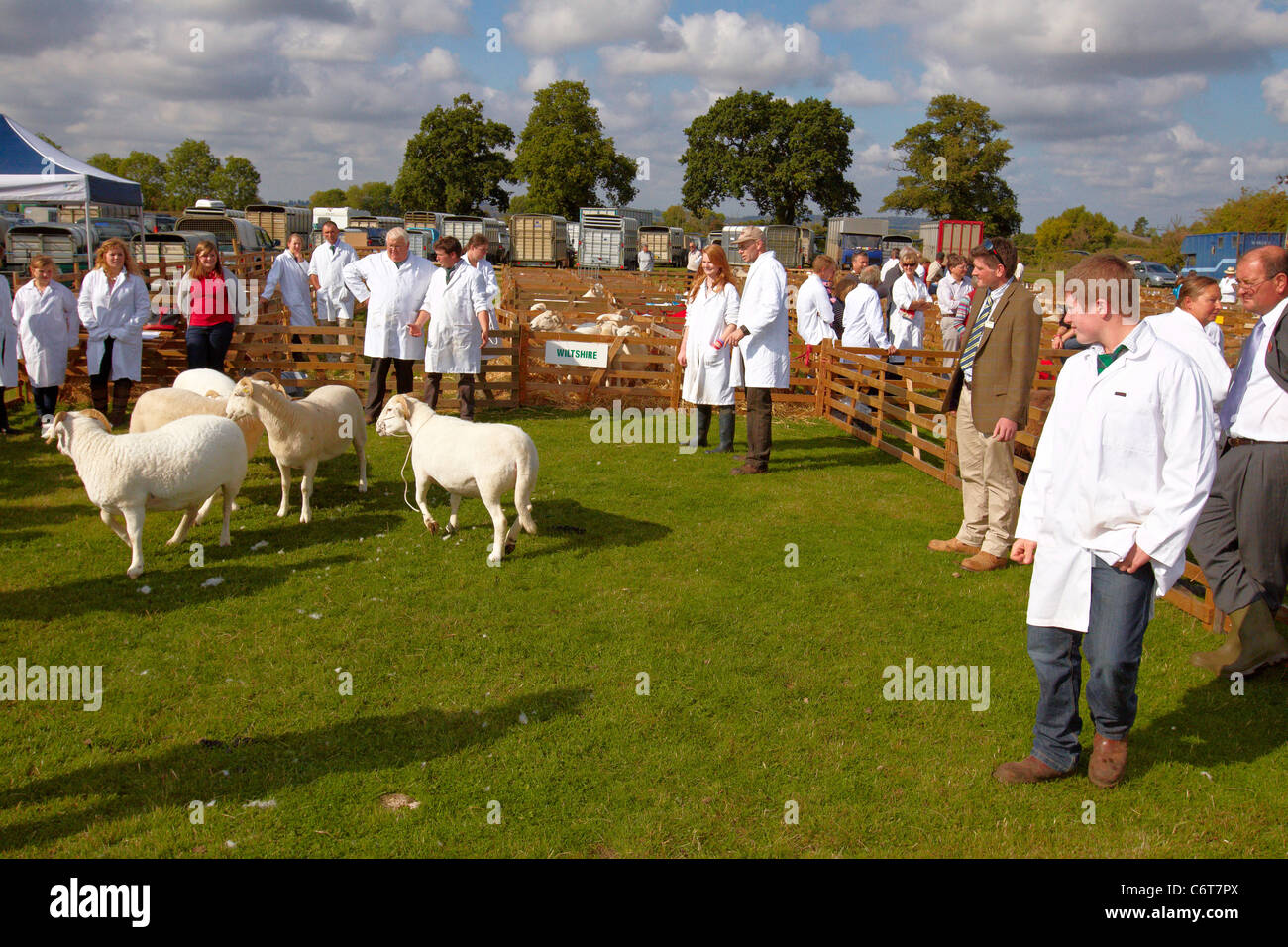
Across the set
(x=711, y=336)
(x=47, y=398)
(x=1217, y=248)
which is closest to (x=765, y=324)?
(x=711, y=336)

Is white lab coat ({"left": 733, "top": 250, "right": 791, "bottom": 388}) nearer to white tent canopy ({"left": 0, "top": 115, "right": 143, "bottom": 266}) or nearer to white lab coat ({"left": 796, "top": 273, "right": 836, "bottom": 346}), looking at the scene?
white lab coat ({"left": 796, "top": 273, "right": 836, "bottom": 346})

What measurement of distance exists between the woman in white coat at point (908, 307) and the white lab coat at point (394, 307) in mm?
7188

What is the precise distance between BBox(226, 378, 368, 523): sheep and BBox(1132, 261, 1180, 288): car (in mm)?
45395

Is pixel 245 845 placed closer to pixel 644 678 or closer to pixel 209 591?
pixel 644 678

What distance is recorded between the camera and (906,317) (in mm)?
13766

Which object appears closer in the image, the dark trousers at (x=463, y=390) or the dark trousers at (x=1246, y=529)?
the dark trousers at (x=1246, y=529)

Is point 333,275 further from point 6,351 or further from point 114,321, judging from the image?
point 6,351

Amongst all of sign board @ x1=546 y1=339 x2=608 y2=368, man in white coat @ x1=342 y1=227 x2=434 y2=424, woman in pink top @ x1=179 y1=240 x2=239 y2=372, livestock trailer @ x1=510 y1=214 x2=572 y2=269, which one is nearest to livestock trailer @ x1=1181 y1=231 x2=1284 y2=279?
livestock trailer @ x1=510 y1=214 x2=572 y2=269

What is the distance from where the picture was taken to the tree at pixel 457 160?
82.6 meters

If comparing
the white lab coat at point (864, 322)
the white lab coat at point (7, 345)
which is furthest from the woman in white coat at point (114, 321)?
the white lab coat at point (864, 322)

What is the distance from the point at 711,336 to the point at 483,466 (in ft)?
14.5

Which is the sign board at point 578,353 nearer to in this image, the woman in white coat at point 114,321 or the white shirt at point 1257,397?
the woman in white coat at point 114,321

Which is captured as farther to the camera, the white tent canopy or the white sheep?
the white tent canopy

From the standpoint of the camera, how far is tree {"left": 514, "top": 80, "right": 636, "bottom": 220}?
247ft
